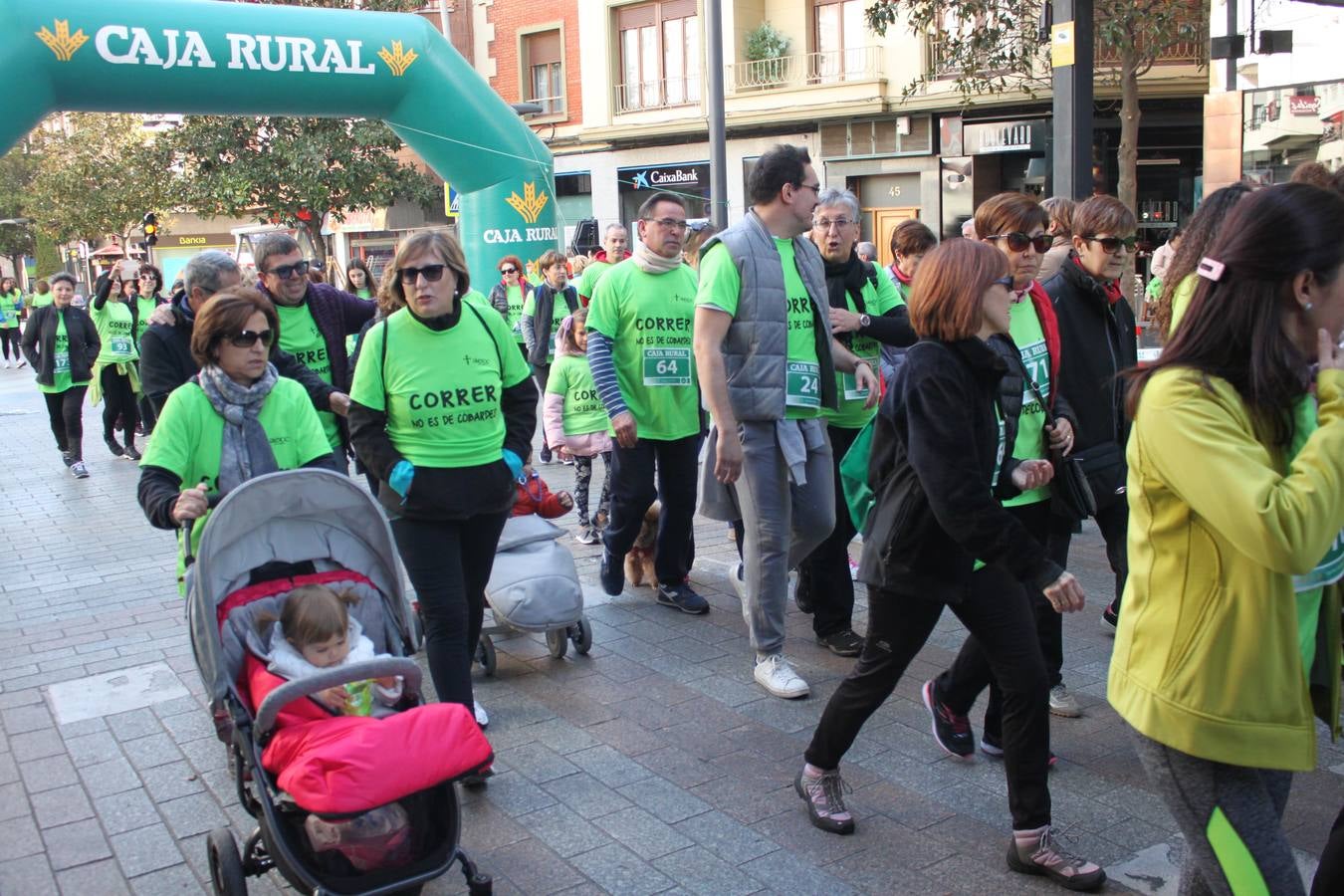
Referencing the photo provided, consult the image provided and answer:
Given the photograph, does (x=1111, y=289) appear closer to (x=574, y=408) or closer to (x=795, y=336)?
(x=795, y=336)

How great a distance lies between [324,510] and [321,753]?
44.7 inches

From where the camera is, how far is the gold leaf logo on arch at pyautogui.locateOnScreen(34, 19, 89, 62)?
29.6 feet

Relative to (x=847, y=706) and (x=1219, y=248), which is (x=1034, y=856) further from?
(x=1219, y=248)

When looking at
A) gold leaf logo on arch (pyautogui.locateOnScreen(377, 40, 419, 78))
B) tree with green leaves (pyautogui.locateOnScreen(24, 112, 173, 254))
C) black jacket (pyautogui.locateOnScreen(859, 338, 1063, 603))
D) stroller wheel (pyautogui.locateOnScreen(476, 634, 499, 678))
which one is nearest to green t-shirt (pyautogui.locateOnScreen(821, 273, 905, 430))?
stroller wheel (pyautogui.locateOnScreen(476, 634, 499, 678))

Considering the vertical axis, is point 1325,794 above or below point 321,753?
below

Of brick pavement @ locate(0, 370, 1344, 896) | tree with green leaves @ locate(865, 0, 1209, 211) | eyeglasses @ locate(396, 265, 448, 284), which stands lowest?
brick pavement @ locate(0, 370, 1344, 896)

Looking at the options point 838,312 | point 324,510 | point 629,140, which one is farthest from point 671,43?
point 324,510

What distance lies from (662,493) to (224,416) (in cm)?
266

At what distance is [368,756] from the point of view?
3045mm

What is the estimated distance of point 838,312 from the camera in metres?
5.69

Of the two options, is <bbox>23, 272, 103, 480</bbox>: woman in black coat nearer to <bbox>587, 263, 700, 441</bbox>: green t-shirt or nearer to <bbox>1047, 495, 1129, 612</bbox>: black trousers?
<bbox>587, 263, 700, 441</bbox>: green t-shirt

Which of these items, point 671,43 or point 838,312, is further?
point 671,43

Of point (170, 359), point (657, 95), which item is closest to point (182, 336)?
point (170, 359)

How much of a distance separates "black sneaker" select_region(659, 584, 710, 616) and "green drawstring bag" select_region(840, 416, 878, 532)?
8.47ft
